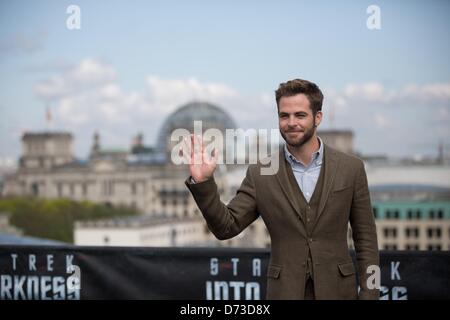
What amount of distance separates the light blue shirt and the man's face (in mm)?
145

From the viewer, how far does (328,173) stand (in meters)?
5.55

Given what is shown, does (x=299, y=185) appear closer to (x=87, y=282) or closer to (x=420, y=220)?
(x=87, y=282)

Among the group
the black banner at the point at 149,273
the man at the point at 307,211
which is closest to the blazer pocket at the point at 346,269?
the man at the point at 307,211

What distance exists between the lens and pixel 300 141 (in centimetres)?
550

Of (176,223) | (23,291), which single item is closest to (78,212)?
(176,223)

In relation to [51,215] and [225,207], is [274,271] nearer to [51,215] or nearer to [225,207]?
[225,207]

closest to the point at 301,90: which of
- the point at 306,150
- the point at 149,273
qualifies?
the point at 306,150

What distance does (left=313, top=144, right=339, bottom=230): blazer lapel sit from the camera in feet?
18.1

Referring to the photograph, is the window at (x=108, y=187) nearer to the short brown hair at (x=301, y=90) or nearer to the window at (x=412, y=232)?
the window at (x=412, y=232)

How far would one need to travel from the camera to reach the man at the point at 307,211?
5.47m

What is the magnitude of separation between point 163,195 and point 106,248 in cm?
11115

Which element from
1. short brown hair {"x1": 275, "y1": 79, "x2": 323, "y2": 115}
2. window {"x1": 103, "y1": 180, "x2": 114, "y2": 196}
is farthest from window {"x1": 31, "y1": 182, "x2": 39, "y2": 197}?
short brown hair {"x1": 275, "y1": 79, "x2": 323, "y2": 115}
